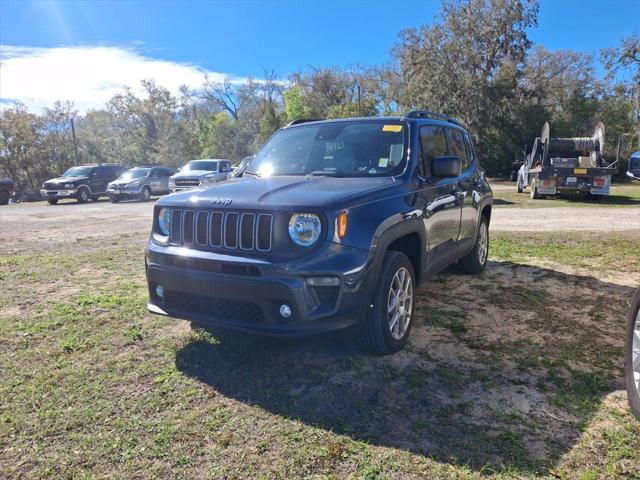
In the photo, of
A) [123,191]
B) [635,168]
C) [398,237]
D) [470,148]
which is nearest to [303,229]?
[398,237]

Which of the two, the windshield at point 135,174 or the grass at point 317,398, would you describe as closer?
the grass at point 317,398

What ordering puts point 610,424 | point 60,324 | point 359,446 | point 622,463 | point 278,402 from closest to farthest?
point 622,463, point 359,446, point 610,424, point 278,402, point 60,324

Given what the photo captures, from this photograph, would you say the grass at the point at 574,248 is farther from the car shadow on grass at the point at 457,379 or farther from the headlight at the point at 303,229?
the headlight at the point at 303,229

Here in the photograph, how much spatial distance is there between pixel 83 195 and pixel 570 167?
19.7 m

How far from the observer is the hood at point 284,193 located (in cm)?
304

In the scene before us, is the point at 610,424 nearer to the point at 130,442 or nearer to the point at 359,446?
the point at 359,446

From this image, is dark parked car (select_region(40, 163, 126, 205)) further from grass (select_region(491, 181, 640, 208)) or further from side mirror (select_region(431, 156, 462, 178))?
side mirror (select_region(431, 156, 462, 178))

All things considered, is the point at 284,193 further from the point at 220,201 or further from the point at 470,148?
the point at 470,148

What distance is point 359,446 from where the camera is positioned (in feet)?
8.18

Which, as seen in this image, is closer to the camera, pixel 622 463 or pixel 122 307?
pixel 622 463

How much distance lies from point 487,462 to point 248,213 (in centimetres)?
199

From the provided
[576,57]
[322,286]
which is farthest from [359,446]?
[576,57]

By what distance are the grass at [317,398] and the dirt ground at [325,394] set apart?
0.4 inches

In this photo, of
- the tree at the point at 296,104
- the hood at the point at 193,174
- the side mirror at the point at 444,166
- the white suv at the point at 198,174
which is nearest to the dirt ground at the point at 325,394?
the side mirror at the point at 444,166
